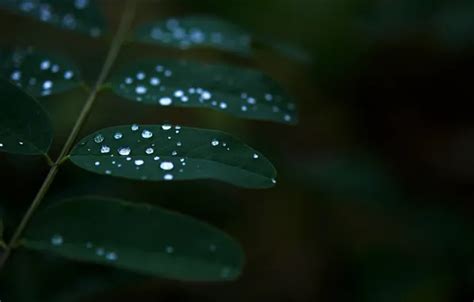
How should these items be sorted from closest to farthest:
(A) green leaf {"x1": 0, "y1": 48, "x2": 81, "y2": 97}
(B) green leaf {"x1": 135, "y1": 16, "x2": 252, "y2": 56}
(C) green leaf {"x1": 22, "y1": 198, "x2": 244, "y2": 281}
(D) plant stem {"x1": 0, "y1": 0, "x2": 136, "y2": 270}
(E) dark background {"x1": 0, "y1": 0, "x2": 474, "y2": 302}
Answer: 1. (C) green leaf {"x1": 22, "y1": 198, "x2": 244, "y2": 281}
2. (D) plant stem {"x1": 0, "y1": 0, "x2": 136, "y2": 270}
3. (A) green leaf {"x1": 0, "y1": 48, "x2": 81, "y2": 97}
4. (B) green leaf {"x1": 135, "y1": 16, "x2": 252, "y2": 56}
5. (E) dark background {"x1": 0, "y1": 0, "x2": 474, "y2": 302}

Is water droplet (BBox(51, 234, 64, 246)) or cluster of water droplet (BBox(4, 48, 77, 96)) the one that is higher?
cluster of water droplet (BBox(4, 48, 77, 96))

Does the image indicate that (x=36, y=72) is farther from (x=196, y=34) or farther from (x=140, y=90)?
(x=196, y=34)

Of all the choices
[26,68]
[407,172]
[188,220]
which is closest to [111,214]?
[188,220]

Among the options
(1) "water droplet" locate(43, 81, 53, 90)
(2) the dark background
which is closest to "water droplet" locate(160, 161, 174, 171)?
(1) "water droplet" locate(43, 81, 53, 90)

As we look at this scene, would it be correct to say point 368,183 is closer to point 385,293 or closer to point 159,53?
point 385,293

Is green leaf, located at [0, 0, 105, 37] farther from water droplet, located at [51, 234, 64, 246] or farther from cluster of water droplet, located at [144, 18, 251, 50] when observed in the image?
water droplet, located at [51, 234, 64, 246]

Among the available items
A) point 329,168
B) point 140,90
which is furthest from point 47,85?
point 329,168

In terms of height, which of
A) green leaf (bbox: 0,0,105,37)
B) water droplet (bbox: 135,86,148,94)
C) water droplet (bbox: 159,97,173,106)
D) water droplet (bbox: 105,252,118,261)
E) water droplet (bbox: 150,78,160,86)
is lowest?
water droplet (bbox: 105,252,118,261)
